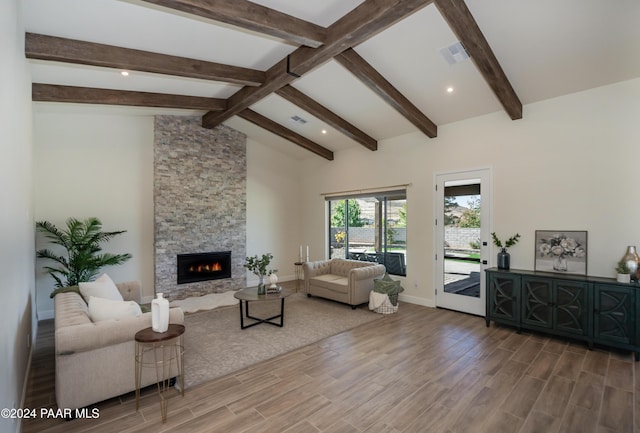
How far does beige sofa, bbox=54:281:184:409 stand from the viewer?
7.92 feet

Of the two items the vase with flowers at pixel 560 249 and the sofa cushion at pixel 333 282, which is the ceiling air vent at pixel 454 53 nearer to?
the vase with flowers at pixel 560 249

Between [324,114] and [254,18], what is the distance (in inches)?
105

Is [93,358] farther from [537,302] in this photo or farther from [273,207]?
[273,207]

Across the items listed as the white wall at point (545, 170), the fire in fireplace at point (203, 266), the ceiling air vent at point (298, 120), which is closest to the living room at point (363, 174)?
the white wall at point (545, 170)

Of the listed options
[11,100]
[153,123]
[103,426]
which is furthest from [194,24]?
[103,426]

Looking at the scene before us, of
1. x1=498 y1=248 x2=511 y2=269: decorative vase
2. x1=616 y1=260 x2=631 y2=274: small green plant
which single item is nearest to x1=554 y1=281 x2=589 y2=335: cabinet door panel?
x1=616 y1=260 x2=631 y2=274: small green plant

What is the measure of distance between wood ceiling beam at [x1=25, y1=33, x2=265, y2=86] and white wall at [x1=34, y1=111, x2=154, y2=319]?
2292mm

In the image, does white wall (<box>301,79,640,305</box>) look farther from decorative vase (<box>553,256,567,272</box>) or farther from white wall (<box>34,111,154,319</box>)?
white wall (<box>34,111,154,319</box>)

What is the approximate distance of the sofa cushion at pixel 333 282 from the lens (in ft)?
18.4

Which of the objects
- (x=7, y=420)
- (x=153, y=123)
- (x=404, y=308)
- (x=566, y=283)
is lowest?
(x=404, y=308)

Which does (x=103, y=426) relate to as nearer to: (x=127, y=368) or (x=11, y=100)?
(x=127, y=368)

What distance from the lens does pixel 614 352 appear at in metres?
3.67

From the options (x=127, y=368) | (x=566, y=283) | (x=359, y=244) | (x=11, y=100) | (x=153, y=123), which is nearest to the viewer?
(x=11, y=100)

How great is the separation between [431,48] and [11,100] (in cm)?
406
